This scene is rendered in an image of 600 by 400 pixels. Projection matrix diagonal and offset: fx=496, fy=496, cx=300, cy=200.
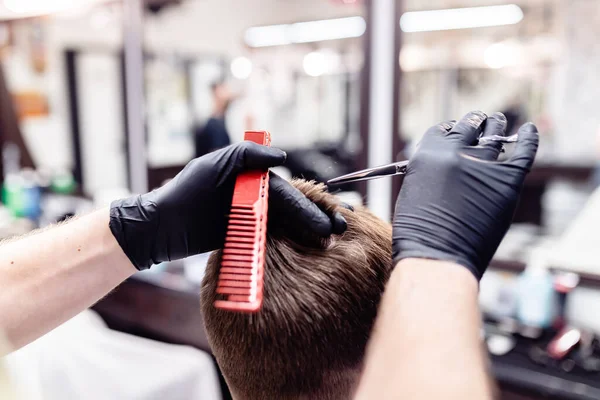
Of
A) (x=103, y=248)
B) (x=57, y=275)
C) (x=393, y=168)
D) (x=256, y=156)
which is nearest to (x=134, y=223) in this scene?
(x=103, y=248)

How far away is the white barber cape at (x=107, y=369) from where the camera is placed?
1834mm

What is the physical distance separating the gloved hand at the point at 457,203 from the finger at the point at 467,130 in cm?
2

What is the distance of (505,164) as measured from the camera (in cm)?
77

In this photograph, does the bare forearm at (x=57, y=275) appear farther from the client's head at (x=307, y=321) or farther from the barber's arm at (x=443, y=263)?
the barber's arm at (x=443, y=263)

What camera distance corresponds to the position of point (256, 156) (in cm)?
87

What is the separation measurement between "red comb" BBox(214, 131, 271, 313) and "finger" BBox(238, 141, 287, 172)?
5cm

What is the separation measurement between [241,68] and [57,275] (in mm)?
2919

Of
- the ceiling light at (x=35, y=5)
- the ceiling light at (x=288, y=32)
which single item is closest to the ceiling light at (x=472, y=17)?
the ceiling light at (x=288, y=32)

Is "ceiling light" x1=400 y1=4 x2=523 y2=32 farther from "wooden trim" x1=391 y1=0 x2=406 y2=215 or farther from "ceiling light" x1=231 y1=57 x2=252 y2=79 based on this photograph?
"wooden trim" x1=391 y1=0 x2=406 y2=215

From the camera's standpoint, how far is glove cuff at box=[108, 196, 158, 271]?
3.21ft

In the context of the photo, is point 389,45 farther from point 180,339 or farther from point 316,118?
point 316,118

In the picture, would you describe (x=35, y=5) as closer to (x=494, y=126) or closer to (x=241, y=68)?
(x=241, y=68)

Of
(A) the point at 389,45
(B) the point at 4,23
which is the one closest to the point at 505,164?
(A) the point at 389,45

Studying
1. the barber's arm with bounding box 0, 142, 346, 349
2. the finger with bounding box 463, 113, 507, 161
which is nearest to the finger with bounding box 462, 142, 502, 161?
the finger with bounding box 463, 113, 507, 161
